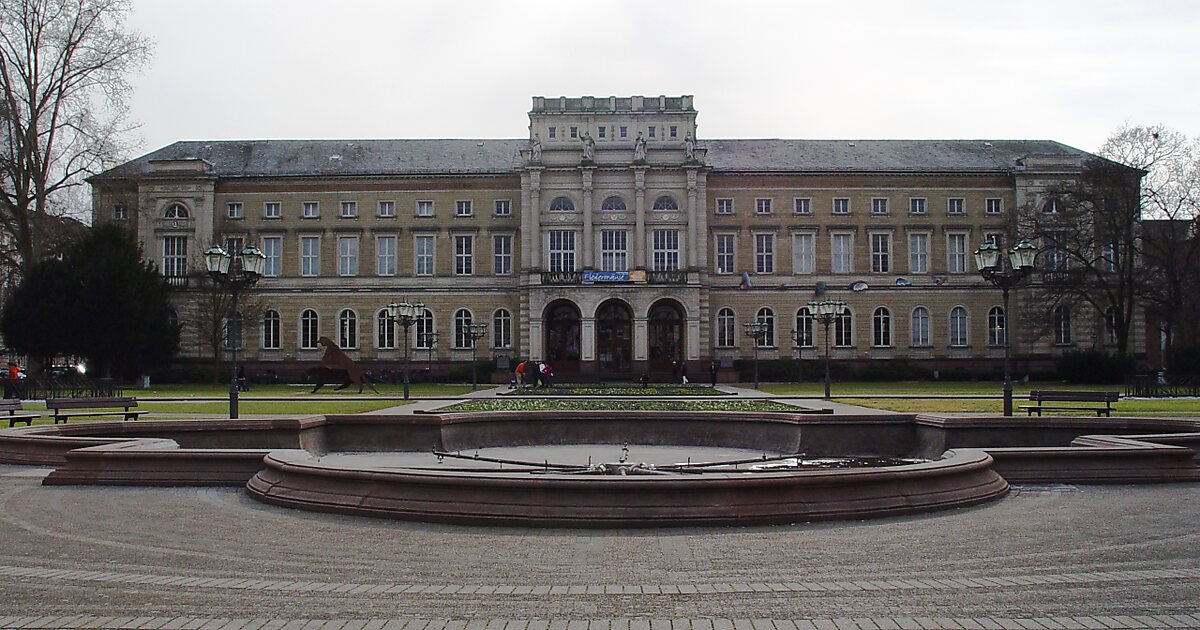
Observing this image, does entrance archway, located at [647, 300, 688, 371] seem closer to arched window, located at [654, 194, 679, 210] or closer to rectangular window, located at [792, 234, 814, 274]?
arched window, located at [654, 194, 679, 210]

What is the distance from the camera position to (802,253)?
70125 millimetres

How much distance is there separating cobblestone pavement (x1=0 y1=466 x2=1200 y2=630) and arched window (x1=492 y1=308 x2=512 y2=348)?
56082 millimetres

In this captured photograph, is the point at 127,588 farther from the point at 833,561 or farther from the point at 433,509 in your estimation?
the point at 833,561

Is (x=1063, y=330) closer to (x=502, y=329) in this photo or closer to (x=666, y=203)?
(x=666, y=203)

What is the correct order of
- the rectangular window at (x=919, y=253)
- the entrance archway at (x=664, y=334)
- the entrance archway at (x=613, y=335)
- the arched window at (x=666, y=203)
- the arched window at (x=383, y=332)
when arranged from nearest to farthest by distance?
the arched window at (x=666, y=203)
the entrance archway at (x=664, y=334)
the entrance archway at (x=613, y=335)
the rectangular window at (x=919, y=253)
the arched window at (x=383, y=332)

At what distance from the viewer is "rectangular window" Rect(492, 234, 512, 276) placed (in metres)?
70.1

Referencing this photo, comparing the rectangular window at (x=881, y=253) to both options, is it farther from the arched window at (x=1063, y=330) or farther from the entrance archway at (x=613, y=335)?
the entrance archway at (x=613, y=335)

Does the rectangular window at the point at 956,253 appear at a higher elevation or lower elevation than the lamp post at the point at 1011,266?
higher

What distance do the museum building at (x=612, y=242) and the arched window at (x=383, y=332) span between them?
0.10m

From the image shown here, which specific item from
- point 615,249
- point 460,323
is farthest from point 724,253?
point 460,323

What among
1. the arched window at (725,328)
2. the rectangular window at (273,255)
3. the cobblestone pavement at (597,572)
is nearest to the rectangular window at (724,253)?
the arched window at (725,328)

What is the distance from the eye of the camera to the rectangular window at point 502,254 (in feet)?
230

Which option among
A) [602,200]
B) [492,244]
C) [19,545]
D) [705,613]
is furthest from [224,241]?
[705,613]

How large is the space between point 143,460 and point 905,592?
1193 centimetres
